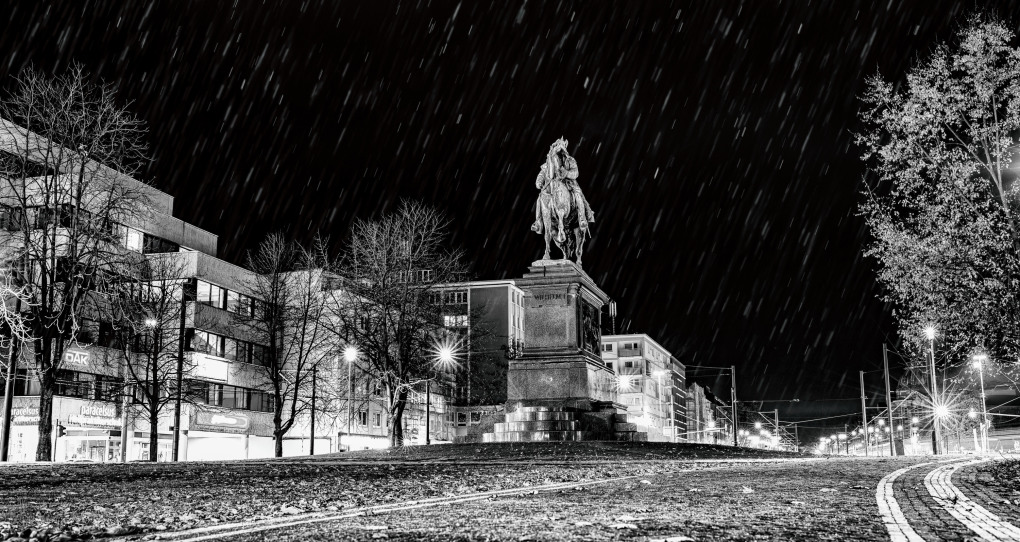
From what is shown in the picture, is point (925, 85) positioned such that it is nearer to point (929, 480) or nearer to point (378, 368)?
point (929, 480)

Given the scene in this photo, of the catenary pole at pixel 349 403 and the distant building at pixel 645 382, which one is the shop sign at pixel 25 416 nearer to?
the catenary pole at pixel 349 403

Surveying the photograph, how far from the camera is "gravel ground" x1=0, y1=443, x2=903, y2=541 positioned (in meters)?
5.89

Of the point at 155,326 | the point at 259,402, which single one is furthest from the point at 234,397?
the point at 155,326

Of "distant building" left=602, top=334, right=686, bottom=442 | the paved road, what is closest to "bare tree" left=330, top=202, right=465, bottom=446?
the paved road

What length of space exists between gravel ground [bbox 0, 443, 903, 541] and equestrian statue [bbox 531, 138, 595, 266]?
54.3 feet

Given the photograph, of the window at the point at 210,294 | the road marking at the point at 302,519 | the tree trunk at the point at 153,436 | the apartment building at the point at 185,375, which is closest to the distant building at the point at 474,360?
the tree trunk at the point at 153,436

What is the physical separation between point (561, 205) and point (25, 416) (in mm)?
34897

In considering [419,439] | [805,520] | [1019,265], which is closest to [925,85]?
[1019,265]

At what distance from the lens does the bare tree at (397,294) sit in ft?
131

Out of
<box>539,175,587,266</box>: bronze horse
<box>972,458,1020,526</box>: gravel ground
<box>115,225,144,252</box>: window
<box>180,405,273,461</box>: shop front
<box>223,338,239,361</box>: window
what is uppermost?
<box>115,225,144,252</box>: window

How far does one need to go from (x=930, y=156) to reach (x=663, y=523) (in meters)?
15.8

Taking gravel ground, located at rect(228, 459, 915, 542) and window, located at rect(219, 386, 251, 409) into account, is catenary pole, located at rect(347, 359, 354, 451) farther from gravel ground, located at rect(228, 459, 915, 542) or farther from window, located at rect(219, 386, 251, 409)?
gravel ground, located at rect(228, 459, 915, 542)

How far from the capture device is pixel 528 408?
27234mm

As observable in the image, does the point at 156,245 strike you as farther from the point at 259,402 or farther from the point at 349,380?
the point at 349,380
